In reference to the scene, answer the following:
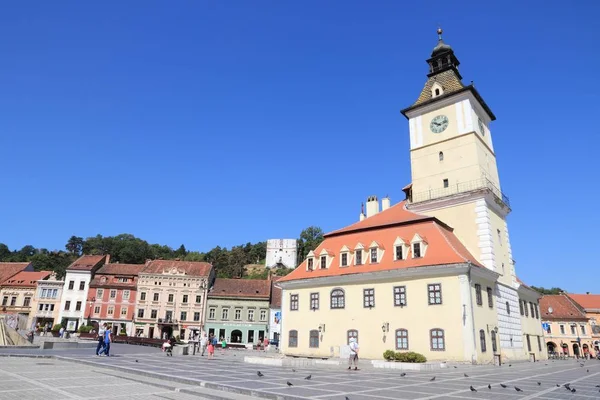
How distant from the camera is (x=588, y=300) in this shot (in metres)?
73.8

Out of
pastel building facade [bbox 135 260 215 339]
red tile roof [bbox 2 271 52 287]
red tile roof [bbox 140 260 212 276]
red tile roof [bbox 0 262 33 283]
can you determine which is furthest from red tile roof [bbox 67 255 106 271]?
red tile roof [bbox 0 262 33 283]

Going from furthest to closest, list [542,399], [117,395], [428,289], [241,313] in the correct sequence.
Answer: [241,313] < [428,289] < [542,399] < [117,395]

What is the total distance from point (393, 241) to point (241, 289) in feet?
125

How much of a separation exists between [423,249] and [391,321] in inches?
221

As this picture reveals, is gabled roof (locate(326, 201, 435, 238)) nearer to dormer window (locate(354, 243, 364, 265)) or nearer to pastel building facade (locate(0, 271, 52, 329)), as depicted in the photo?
dormer window (locate(354, 243, 364, 265))

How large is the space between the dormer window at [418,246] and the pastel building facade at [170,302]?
4176 cm

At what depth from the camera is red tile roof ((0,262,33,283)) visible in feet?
224

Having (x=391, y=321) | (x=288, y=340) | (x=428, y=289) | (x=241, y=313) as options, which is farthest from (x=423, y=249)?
(x=241, y=313)

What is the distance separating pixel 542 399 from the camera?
10.5 meters

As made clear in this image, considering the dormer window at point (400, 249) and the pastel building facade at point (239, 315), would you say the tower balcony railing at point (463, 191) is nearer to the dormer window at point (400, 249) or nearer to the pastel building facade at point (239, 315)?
the dormer window at point (400, 249)

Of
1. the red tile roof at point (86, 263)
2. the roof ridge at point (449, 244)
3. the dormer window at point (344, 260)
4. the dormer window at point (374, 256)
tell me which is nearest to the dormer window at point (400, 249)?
the dormer window at point (374, 256)

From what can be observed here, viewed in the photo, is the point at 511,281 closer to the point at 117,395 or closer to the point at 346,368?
the point at 346,368

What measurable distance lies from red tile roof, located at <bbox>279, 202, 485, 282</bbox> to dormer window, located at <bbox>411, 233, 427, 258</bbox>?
0.87ft

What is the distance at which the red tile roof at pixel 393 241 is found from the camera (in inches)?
1108
